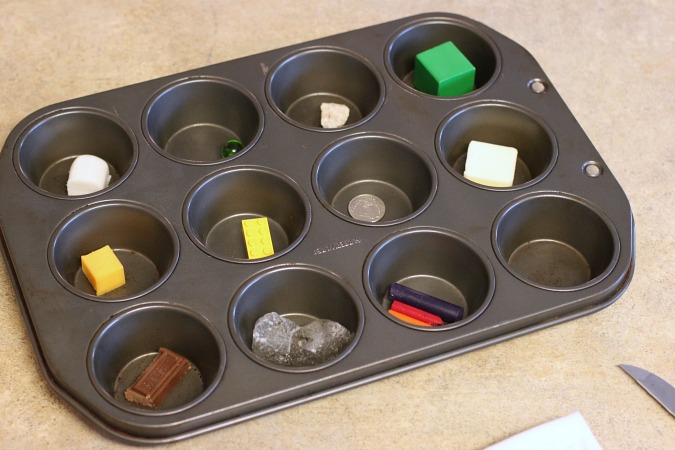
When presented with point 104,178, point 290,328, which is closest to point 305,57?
point 104,178

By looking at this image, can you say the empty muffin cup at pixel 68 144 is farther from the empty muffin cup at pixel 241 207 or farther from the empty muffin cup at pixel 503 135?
the empty muffin cup at pixel 503 135

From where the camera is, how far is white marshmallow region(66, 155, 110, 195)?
127 cm

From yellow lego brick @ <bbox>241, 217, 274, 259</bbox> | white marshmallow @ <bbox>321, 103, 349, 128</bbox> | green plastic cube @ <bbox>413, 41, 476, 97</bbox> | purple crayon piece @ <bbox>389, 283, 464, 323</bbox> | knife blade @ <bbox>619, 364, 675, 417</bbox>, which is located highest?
green plastic cube @ <bbox>413, 41, 476, 97</bbox>

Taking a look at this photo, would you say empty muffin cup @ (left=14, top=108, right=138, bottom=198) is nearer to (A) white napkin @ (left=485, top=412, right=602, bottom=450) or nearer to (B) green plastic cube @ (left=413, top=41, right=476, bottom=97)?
(B) green plastic cube @ (left=413, top=41, right=476, bottom=97)

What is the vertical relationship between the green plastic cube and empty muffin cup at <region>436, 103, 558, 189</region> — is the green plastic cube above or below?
above

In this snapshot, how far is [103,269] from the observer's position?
3.87ft

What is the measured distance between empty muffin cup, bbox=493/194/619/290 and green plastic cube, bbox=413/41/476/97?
0.25 m

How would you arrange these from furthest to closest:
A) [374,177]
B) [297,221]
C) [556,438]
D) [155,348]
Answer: [374,177]
[297,221]
[155,348]
[556,438]

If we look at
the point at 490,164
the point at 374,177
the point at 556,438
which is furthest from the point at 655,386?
the point at 374,177

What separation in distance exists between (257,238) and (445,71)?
42 centimetres

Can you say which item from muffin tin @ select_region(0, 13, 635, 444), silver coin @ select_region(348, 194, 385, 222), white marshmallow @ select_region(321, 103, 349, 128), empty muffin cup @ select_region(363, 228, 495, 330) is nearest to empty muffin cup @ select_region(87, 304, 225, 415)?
muffin tin @ select_region(0, 13, 635, 444)

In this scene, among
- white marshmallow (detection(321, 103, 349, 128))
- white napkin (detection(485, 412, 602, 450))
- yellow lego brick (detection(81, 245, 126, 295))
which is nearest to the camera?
white napkin (detection(485, 412, 602, 450))

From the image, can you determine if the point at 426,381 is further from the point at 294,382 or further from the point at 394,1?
the point at 394,1

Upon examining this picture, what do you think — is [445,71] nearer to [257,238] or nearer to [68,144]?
[257,238]
